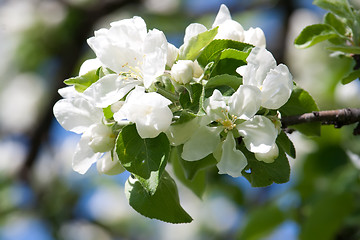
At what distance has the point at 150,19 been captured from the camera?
3.93 m

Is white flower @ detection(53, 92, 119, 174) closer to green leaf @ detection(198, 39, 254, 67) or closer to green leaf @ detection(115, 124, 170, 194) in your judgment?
green leaf @ detection(115, 124, 170, 194)

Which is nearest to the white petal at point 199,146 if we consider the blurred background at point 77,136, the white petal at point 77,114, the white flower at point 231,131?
the white flower at point 231,131

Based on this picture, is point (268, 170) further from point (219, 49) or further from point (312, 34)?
point (312, 34)

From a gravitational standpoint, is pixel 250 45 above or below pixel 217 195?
above

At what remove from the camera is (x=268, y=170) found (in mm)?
1187

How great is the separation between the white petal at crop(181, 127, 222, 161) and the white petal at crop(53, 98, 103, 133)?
0.20 m

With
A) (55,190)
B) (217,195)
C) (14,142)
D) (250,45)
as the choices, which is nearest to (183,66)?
(250,45)

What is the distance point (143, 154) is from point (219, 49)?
10.8 inches

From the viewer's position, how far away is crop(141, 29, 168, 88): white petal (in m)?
1.08

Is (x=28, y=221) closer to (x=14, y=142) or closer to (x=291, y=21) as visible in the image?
(x=14, y=142)

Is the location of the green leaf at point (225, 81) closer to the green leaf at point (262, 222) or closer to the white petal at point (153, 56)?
the white petal at point (153, 56)

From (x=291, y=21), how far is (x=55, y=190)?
1942 millimetres

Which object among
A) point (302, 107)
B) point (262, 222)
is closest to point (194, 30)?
point (302, 107)

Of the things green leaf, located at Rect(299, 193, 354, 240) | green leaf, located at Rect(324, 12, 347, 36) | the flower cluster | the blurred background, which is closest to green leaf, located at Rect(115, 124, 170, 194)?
the flower cluster
